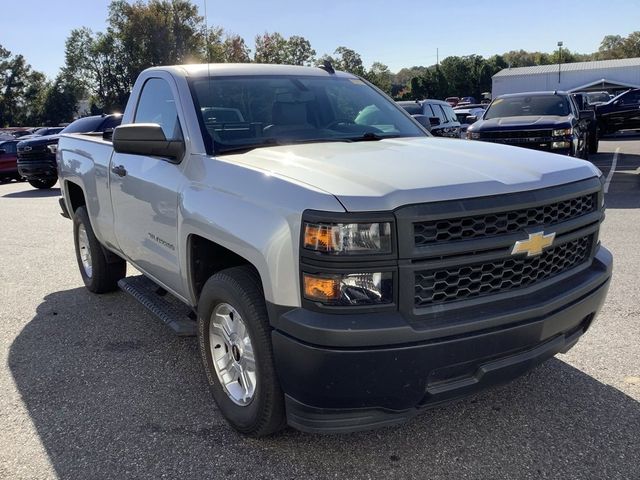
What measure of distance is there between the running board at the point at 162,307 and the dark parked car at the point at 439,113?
34.1 feet

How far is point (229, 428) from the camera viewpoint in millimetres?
3180

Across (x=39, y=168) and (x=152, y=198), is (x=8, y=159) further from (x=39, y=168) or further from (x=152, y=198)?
(x=152, y=198)

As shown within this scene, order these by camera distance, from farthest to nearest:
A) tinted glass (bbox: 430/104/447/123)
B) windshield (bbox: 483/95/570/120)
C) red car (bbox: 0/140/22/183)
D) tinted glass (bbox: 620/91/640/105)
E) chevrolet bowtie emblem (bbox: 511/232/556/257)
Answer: tinted glass (bbox: 620/91/640/105) → red car (bbox: 0/140/22/183) → tinted glass (bbox: 430/104/447/123) → windshield (bbox: 483/95/570/120) → chevrolet bowtie emblem (bbox: 511/232/556/257)

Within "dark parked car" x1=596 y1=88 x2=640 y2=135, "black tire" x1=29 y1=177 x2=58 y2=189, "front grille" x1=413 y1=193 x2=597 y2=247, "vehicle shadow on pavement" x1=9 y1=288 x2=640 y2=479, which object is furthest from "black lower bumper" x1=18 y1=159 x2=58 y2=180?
"dark parked car" x1=596 y1=88 x2=640 y2=135

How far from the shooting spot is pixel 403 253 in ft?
7.70

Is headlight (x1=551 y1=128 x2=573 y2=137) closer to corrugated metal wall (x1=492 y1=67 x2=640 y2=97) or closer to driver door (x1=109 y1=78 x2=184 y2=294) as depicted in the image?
driver door (x1=109 y1=78 x2=184 y2=294)

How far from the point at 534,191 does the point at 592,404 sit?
4.58 feet

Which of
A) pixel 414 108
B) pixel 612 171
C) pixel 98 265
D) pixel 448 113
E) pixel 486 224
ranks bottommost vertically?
pixel 612 171

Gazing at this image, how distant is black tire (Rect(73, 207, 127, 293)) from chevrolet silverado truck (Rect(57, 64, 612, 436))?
1860 millimetres

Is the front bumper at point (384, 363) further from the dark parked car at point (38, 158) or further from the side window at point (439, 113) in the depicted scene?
the dark parked car at point (38, 158)

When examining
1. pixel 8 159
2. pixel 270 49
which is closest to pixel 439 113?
pixel 8 159

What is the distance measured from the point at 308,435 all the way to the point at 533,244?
1486mm

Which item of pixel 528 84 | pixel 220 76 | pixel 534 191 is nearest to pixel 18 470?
pixel 220 76

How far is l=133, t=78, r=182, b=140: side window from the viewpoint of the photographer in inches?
148
